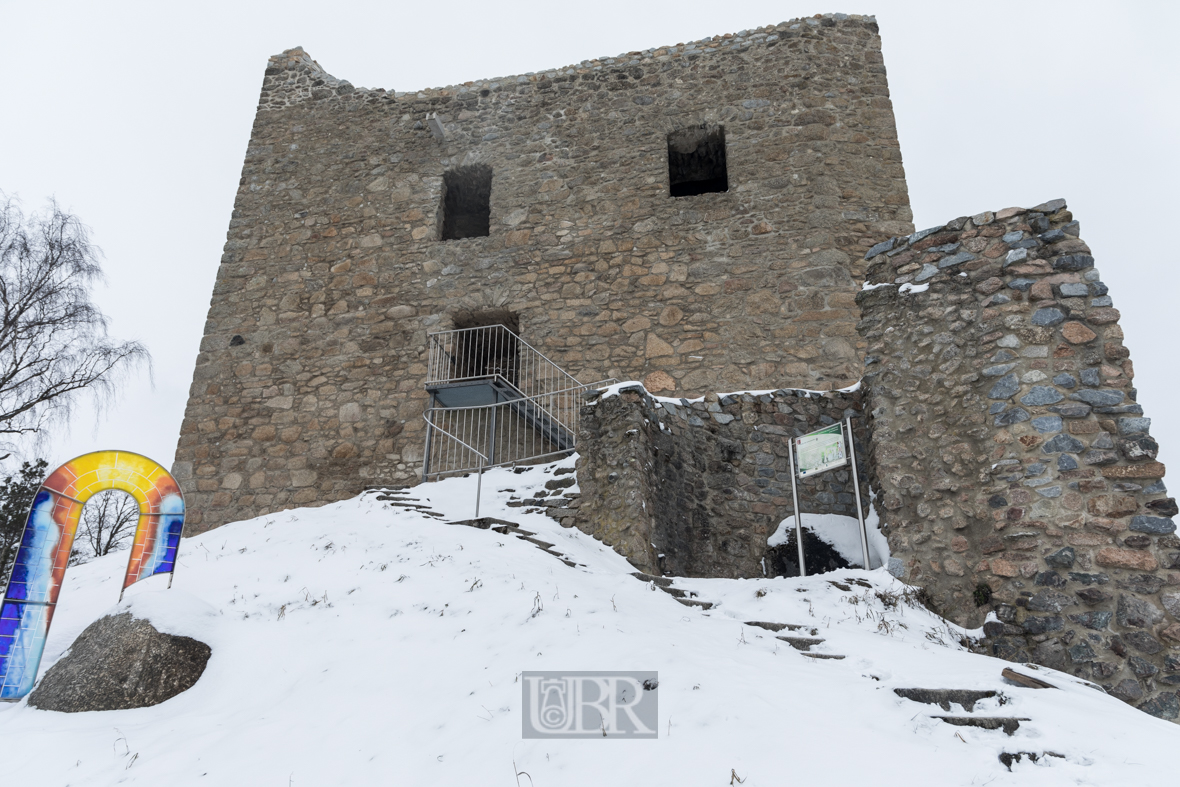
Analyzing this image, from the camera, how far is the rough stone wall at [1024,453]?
A: 14.0 feet

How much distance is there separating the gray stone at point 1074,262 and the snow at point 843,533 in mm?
2192

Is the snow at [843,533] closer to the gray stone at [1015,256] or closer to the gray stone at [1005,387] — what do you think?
the gray stone at [1005,387]

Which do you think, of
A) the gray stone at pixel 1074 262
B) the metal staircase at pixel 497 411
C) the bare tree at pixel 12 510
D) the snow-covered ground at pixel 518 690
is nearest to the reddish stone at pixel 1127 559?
the snow-covered ground at pixel 518 690

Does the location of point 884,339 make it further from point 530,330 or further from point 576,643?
point 530,330

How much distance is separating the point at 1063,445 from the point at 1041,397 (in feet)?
1.10

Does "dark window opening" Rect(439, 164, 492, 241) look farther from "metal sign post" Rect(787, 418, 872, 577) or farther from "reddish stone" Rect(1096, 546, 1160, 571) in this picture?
"reddish stone" Rect(1096, 546, 1160, 571)

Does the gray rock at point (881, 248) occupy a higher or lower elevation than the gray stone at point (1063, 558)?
higher

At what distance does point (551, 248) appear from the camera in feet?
33.2

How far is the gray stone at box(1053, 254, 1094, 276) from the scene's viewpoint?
16.6 ft

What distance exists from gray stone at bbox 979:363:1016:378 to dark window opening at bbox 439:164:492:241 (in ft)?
24.9

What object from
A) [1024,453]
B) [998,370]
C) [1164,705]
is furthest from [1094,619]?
[998,370]

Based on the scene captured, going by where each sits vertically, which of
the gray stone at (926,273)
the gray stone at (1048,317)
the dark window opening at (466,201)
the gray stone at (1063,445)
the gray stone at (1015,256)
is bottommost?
the gray stone at (1063,445)

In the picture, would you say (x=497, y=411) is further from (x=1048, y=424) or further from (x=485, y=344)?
(x=1048, y=424)

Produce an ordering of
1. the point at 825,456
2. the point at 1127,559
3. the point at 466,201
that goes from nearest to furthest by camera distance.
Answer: the point at 1127,559 → the point at 825,456 → the point at 466,201
